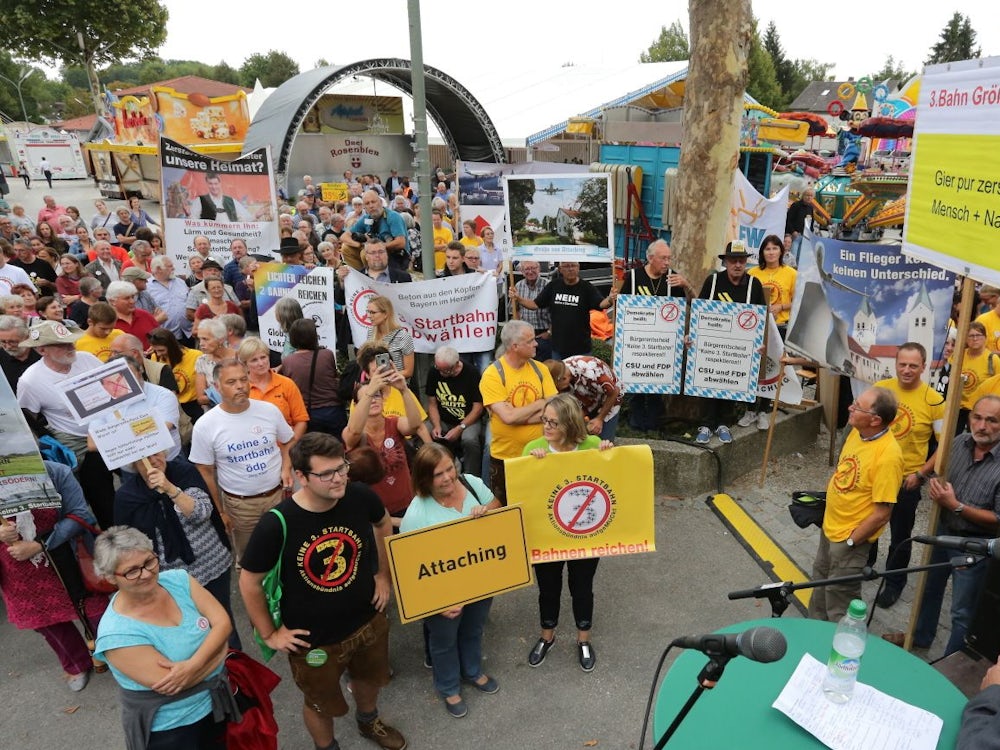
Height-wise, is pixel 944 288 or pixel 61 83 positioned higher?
pixel 61 83

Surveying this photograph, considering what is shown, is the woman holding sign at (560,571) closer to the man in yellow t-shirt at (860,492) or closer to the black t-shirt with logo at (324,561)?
the black t-shirt with logo at (324,561)

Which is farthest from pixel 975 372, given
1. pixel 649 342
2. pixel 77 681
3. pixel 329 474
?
pixel 77 681

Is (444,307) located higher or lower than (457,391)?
higher

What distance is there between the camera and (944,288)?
466 cm

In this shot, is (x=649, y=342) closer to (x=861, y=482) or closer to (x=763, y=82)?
(x=861, y=482)

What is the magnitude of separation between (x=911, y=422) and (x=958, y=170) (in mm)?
1881

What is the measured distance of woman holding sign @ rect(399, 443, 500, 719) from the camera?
135 inches

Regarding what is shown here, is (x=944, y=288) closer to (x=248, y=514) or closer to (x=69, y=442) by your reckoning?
(x=248, y=514)

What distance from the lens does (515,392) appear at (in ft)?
15.4

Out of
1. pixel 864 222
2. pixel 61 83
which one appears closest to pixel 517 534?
pixel 864 222

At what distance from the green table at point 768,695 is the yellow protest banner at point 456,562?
3.73ft

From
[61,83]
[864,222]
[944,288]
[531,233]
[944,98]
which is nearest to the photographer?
[944,98]

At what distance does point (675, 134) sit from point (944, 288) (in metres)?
21.2

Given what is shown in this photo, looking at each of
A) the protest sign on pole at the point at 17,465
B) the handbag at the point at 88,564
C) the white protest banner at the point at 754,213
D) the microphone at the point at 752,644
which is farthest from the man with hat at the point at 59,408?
the white protest banner at the point at 754,213
